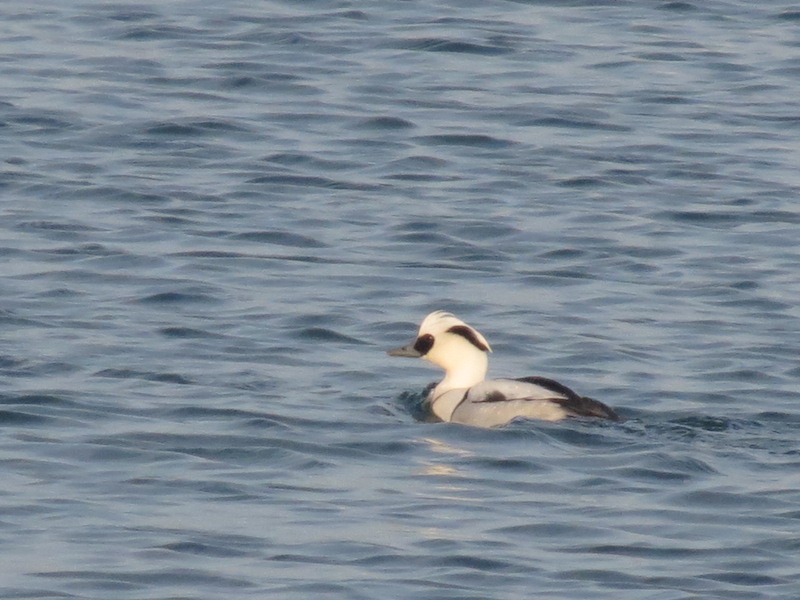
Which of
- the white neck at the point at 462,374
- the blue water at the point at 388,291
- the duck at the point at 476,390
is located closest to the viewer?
the blue water at the point at 388,291

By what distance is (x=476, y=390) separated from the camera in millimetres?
12883

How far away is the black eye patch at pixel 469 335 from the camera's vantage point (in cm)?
1313

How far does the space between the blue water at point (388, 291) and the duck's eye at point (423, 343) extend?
0.32m

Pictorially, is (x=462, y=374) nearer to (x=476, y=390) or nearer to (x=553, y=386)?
(x=476, y=390)

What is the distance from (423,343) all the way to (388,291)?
2.05 m

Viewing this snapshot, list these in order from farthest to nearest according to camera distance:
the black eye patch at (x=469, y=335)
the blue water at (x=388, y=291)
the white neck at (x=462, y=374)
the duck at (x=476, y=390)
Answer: the white neck at (x=462, y=374) → the black eye patch at (x=469, y=335) → the duck at (x=476, y=390) → the blue water at (x=388, y=291)

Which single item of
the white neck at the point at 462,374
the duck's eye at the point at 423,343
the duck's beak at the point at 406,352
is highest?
the duck's eye at the point at 423,343

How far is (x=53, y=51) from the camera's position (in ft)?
74.0

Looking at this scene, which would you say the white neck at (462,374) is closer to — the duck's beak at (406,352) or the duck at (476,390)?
the duck at (476,390)

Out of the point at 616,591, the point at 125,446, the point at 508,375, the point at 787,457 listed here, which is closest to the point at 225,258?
the point at 508,375

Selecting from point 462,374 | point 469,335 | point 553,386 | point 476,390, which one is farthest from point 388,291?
point 553,386

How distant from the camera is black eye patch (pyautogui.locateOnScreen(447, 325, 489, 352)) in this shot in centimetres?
1313

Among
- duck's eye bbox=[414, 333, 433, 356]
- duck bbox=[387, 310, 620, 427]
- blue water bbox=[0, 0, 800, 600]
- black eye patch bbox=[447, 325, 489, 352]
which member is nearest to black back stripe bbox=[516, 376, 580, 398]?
duck bbox=[387, 310, 620, 427]

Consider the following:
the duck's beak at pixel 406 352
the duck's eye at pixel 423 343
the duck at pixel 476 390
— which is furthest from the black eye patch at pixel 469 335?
the duck's beak at pixel 406 352
